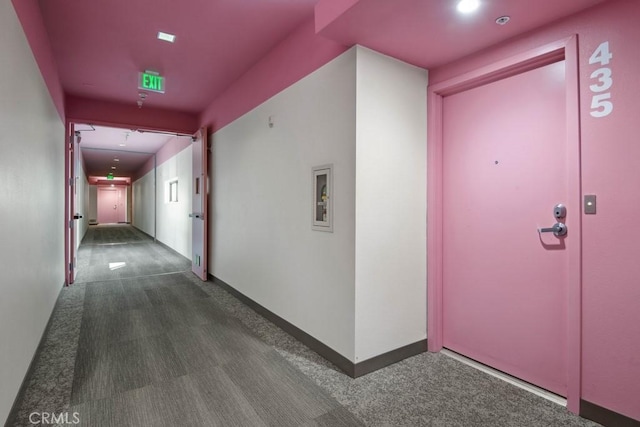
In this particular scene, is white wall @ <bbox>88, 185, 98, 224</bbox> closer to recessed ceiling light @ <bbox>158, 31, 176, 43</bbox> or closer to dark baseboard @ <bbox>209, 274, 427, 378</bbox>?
recessed ceiling light @ <bbox>158, 31, 176, 43</bbox>

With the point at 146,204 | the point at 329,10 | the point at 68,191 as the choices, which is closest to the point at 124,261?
the point at 68,191

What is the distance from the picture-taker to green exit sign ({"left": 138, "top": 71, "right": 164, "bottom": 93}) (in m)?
3.91

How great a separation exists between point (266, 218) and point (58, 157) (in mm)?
2855

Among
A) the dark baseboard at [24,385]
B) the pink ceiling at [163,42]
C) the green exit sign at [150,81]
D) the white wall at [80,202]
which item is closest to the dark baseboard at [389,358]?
the dark baseboard at [24,385]

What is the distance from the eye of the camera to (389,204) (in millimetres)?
2514

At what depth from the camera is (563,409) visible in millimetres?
1944

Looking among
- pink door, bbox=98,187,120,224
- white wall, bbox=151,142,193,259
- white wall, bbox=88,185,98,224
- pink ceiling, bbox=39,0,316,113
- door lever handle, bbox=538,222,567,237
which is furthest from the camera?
pink door, bbox=98,187,120,224

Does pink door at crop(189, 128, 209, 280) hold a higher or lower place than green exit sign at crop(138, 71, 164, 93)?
lower

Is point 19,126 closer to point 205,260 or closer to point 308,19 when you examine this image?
point 308,19

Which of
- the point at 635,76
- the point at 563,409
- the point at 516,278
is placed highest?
the point at 635,76

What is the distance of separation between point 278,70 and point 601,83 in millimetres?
2658

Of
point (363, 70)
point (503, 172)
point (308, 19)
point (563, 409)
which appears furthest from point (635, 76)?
point (308, 19)

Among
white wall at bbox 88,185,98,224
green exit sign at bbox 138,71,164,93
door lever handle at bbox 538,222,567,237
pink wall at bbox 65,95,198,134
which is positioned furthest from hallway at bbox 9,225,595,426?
white wall at bbox 88,185,98,224

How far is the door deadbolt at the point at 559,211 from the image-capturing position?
2033 mm
